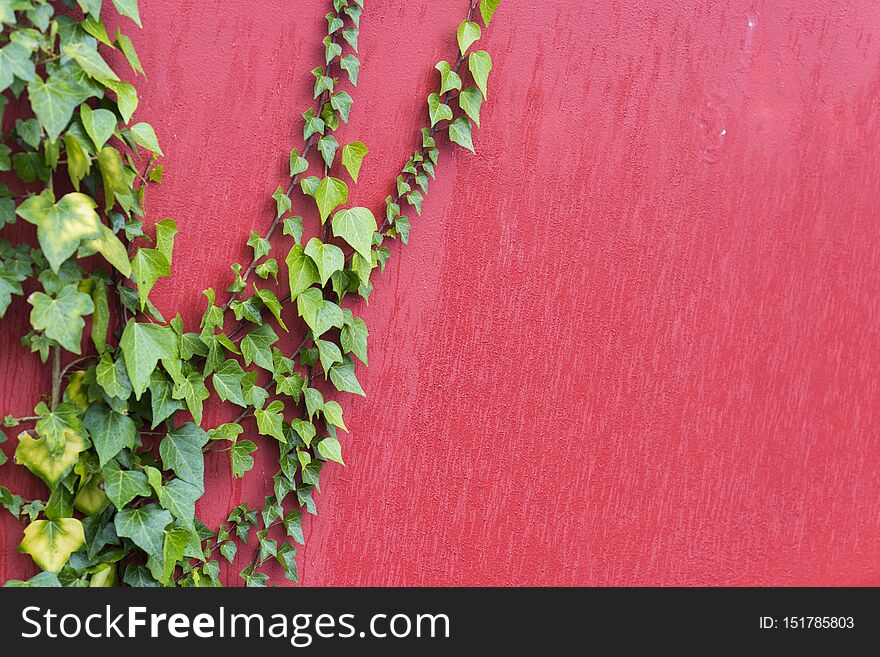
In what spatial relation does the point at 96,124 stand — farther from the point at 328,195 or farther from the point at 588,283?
the point at 588,283

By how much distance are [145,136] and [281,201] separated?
26 cm

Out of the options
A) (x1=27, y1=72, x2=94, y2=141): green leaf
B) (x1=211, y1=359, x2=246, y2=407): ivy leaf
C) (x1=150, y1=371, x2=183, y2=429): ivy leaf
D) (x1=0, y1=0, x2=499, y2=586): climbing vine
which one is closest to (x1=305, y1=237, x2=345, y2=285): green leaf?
(x1=0, y1=0, x2=499, y2=586): climbing vine

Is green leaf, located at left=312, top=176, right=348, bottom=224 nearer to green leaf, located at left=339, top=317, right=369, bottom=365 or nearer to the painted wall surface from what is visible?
Result: the painted wall surface

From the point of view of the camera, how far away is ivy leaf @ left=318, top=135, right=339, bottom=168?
4.39ft

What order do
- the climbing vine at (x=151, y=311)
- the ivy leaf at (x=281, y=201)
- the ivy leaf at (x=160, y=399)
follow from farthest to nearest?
the ivy leaf at (x=281, y=201) → the ivy leaf at (x=160, y=399) → the climbing vine at (x=151, y=311)

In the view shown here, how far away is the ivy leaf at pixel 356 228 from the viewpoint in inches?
52.3

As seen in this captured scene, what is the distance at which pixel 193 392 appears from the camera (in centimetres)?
125

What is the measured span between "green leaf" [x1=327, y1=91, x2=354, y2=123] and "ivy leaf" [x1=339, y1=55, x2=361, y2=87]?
3 cm

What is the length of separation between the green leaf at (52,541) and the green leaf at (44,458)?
0.08 meters

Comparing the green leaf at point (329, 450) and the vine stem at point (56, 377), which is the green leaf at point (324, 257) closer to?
the green leaf at point (329, 450)

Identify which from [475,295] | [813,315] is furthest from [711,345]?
[475,295]

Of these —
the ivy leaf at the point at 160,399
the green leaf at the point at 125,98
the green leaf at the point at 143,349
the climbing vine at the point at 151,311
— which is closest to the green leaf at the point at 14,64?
the climbing vine at the point at 151,311

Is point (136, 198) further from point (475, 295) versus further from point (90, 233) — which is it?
point (475, 295)

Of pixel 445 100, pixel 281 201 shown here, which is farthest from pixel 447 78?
pixel 281 201
